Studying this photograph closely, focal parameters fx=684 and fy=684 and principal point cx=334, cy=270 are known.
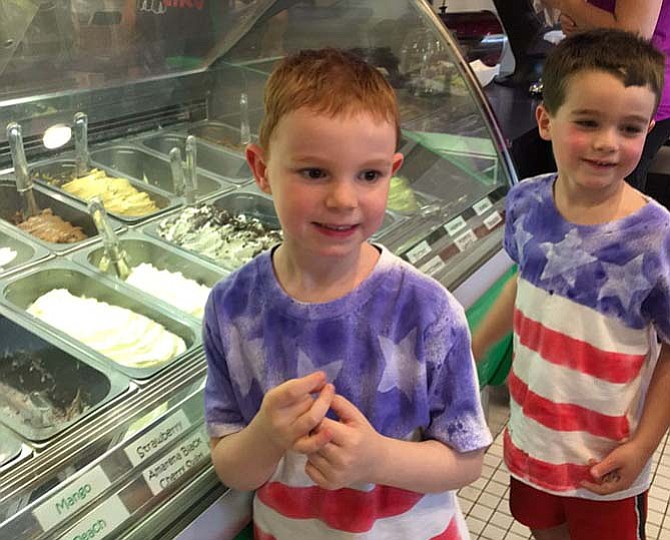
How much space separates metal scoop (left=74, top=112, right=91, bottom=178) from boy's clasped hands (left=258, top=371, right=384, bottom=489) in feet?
4.33

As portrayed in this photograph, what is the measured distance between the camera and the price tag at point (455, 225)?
192 centimetres

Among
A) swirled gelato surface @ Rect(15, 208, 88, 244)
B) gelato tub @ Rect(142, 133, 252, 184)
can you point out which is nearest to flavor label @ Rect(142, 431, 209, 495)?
swirled gelato surface @ Rect(15, 208, 88, 244)

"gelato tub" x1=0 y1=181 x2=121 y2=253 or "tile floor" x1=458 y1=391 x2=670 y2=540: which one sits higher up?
"gelato tub" x1=0 y1=181 x2=121 y2=253

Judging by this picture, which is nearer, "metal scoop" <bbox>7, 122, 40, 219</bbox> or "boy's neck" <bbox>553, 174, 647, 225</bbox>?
"boy's neck" <bbox>553, 174, 647, 225</bbox>

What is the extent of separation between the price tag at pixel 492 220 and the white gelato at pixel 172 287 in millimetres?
891

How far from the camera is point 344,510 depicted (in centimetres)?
98

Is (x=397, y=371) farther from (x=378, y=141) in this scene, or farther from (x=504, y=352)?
(x=504, y=352)

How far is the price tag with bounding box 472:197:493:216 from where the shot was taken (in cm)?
208

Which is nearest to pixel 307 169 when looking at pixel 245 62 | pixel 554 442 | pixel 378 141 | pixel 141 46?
pixel 378 141

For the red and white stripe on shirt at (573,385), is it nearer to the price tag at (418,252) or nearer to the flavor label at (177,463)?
the price tag at (418,252)

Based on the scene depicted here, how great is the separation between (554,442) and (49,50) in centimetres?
157

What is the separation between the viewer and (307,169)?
82 centimetres

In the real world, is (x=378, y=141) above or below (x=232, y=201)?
above

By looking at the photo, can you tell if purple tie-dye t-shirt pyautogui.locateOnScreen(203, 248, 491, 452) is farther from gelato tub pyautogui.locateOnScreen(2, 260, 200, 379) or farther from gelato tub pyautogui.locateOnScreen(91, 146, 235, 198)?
gelato tub pyautogui.locateOnScreen(91, 146, 235, 198)
